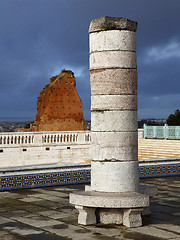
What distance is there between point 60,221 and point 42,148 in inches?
676

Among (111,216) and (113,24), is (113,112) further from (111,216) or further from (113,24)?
(111,216)

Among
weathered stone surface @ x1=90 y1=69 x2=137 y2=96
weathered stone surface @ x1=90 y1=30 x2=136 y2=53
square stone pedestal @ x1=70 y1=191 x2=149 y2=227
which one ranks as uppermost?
weathered stone surface @ x1=90 y1=30 x2=136 y2=53

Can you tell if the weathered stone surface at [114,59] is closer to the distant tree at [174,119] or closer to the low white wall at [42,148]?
the low white wall at [42,148]

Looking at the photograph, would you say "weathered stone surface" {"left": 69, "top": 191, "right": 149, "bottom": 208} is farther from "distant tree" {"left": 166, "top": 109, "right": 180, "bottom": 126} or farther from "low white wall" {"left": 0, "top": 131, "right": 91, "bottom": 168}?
"distant tree" {"left": 166, "top": 109, "right": 180, "bottom": 126}

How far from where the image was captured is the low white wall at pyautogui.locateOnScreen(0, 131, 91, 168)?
74.9ft

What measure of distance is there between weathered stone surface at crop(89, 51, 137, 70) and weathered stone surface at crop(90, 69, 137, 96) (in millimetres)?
87

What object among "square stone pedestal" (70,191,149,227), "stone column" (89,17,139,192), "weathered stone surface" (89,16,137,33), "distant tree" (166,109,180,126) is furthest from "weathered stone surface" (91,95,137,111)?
"distant tree" (166,109,180,126)

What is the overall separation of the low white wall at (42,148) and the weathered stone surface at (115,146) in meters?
16.0

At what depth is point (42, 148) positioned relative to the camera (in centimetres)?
2391

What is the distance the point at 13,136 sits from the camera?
22.8 metres

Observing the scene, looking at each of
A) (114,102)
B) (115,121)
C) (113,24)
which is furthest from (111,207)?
(113,24)

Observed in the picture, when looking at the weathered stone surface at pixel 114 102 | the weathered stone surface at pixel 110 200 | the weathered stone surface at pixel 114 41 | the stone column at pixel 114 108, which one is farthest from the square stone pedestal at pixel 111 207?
the weathered stone surface at pixel 114 41

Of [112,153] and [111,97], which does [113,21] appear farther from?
[112,153]

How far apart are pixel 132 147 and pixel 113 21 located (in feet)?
7.22
